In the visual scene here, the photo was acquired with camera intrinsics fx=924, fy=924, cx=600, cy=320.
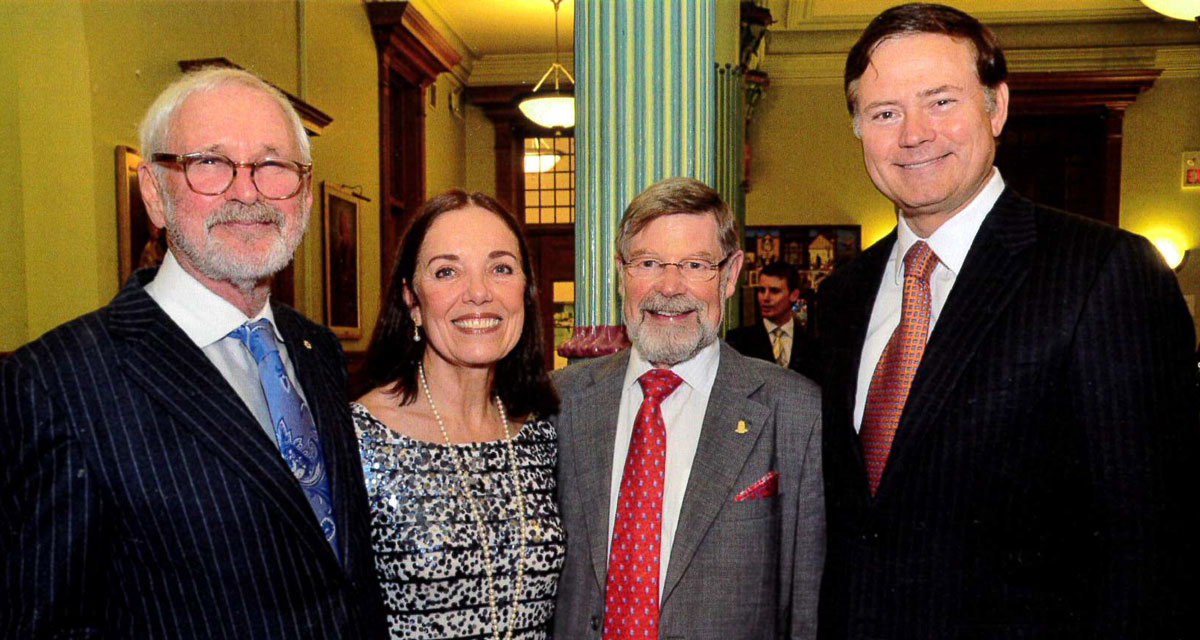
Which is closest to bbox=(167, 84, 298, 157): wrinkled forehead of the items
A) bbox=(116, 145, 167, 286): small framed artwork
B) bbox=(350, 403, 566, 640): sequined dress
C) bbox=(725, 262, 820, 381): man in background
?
bbox=(350, 403, 566, 640): sequined dress

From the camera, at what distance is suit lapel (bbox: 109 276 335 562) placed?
4.87ft

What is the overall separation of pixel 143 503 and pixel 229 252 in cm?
45

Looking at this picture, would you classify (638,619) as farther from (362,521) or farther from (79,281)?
(79,281)

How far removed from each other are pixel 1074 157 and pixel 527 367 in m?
9.39

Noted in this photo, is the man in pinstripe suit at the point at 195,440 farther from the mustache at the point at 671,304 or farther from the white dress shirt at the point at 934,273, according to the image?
the white dress shirt at the point at 934,273

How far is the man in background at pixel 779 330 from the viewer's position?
5.79m

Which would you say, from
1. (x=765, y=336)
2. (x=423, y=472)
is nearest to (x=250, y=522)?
(x=423, y=472)

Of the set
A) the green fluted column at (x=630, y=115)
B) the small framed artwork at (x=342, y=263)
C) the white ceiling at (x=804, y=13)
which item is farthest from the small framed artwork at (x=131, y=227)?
the white ceiling at (x=804, y=13)

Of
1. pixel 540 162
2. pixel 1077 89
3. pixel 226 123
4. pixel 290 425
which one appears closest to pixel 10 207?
pixel 226 123

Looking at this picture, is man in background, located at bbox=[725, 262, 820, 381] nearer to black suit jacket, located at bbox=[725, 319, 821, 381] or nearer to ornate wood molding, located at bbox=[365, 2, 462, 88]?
black suit jacket, located at bbox=[725, 319, 821, 381]

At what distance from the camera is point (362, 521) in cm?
175

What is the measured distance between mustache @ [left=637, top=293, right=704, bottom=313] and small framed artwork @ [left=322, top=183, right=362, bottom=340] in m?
4.84

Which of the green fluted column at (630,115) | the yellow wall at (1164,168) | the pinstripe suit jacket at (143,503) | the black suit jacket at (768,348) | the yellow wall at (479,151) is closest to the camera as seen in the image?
the pinstripe suit jacket at (143,503)

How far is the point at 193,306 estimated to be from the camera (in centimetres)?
163
